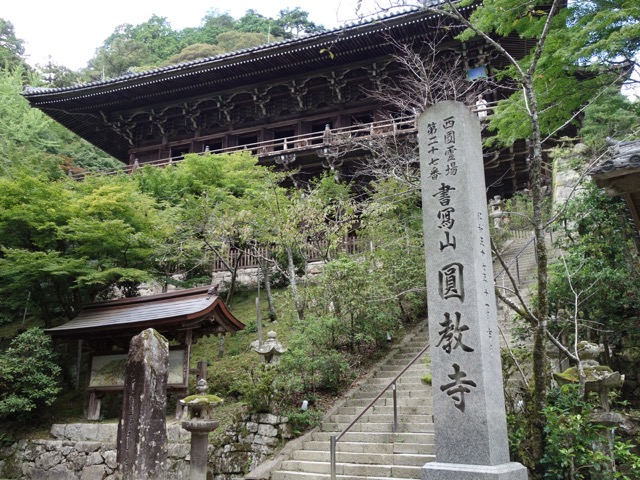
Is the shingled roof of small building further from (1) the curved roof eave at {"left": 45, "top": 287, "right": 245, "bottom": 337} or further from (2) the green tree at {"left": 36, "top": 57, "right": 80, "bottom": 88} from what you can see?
(2) the green tree at {"left": 36, "top": 57, "right": 80, "bottom": 88}

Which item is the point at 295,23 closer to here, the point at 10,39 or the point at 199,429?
the point at 10,39

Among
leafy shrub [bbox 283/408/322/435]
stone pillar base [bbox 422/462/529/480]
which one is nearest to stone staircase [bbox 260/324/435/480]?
leafy shrub [bbox 283/408/322/435]

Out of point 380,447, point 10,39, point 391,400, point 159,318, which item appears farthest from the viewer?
point 10,39

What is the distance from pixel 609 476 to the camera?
5.31 meters

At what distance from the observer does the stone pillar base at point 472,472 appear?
185 inches

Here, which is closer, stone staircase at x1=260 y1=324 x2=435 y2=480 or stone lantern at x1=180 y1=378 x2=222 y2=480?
stone lantern at x1=180 y1=378 x2=222 y2=480

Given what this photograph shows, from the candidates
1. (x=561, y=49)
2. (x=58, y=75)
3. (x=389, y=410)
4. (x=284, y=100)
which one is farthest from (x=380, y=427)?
(x=58, y=75)

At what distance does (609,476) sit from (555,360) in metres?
2.82

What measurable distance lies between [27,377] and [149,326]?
9.40ft

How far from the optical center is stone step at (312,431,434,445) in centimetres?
758

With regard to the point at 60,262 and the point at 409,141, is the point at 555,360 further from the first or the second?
the point at 60,262

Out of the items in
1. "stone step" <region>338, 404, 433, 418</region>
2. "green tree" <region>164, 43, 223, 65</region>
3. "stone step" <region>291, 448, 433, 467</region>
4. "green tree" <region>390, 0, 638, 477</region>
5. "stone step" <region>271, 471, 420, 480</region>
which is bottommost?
"stone step" <region>271, 471, 420, 480</region>

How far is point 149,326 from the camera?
1005 centimetres

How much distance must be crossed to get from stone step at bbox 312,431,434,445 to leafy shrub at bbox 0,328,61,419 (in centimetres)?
603
